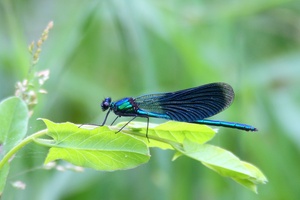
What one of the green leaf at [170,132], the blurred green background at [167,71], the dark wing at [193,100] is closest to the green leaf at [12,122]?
the green leaf at [170,132]

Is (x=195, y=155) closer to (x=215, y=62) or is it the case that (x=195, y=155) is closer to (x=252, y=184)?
(x=252, y=184)

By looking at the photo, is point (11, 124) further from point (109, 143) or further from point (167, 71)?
point (167, 71)

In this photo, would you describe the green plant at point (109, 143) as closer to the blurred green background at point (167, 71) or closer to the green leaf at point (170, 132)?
the green leaf at point (170, 132)

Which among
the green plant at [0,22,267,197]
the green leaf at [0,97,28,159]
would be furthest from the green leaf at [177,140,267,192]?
the green leaf at [0,97,28,159]

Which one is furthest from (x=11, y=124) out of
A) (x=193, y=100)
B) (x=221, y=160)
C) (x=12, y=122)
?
(x=193, y=100)

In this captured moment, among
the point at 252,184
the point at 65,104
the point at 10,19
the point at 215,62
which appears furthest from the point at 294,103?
the point at 252,184

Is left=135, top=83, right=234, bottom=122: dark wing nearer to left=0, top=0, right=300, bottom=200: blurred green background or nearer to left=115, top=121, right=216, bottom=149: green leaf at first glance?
left=115, top=121, right=216, bottom=149: green leaf
